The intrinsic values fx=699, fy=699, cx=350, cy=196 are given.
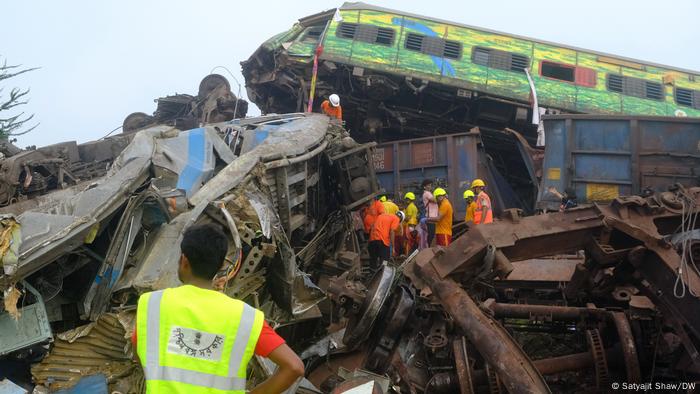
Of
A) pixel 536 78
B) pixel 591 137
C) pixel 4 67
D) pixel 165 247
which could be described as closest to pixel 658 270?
pixel 165 247

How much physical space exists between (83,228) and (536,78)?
10.6 meters

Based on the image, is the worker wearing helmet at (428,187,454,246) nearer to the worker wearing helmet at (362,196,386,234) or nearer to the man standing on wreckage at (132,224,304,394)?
the worker wearing helmet at (362,196,386,234)

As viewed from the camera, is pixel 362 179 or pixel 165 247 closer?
pixel 165 247

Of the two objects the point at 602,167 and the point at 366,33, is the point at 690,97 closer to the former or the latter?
the point at 602,167

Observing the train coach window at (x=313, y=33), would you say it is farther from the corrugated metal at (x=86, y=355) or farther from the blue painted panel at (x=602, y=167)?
the corrugated metal at (x=86, y=355)

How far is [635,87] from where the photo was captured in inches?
535

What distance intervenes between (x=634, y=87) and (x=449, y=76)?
361 centimetres

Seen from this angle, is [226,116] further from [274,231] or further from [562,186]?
[274,231]

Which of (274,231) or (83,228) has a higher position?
(83,228)

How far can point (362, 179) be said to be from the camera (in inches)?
364

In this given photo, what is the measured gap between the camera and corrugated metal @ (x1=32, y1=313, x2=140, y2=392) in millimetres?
4527

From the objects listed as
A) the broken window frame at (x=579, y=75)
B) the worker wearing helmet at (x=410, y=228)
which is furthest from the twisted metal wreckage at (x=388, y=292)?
the broken window frame at (x=579, y=75)

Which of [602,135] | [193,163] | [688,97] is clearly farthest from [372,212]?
[688,97]

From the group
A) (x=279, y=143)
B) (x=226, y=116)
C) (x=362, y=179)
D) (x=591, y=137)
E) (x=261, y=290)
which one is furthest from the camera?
(x=226, y=116)
